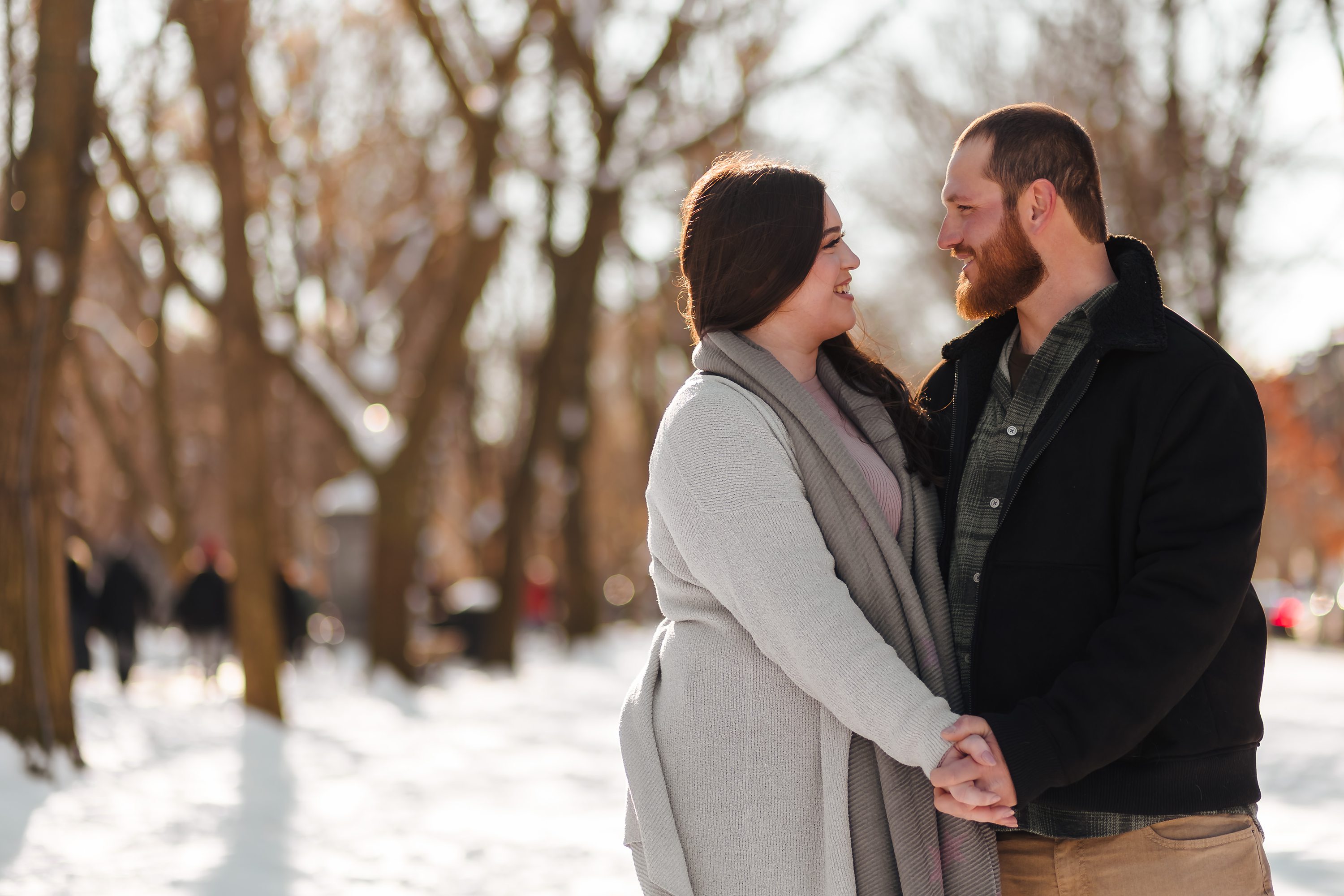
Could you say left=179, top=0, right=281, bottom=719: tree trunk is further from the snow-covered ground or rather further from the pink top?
the pink top

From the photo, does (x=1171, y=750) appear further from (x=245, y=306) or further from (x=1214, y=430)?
(x=245, y=306)

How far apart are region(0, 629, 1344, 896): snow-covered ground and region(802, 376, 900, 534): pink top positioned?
3941mm

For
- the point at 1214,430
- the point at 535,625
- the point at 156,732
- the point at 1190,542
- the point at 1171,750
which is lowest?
the point at 535,625

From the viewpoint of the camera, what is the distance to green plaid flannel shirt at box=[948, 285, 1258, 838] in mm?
2578

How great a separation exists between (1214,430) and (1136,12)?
11.5 m

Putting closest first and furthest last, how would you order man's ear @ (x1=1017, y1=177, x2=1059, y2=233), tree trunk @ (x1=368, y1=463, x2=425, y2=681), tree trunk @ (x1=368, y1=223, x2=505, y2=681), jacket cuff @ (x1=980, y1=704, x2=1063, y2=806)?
1. jacket cuff @ (x1=980, y1=704, x2=1063, y2=806)
2. man's ear @ (x1=1017, y1=177, x2=1059, y2=233)
3. tree trunk @ (x1=368, y1=223, x2=505, y2=681)
4. tree trunk @ (x1=368, y1=463, x2=425, y2=681)

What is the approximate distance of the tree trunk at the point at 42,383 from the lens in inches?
316

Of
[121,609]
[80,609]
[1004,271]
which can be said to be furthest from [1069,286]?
[121,609]

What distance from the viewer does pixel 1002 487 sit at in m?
2.64

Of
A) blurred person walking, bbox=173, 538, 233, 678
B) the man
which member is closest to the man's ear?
the man

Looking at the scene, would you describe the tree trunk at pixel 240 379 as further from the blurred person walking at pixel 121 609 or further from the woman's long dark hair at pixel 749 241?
the woman's long dark hair at pixel 749 241

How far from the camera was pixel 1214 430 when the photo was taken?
2.39 meters

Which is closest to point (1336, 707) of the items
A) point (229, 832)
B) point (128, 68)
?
point (229, 832)

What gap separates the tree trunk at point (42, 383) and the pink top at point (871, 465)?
668cm
